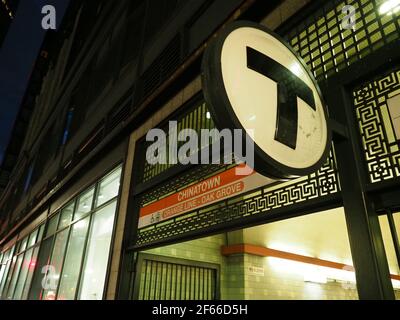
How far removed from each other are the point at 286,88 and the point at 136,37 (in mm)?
6501

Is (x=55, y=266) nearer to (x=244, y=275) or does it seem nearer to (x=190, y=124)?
(x=244, y=275)

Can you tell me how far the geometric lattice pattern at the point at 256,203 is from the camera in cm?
250

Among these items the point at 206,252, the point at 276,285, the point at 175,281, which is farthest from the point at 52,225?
the point at 276,285

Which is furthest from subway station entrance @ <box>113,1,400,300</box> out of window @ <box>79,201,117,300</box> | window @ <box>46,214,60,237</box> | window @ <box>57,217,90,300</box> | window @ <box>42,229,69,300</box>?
window @ <box>46,214,60,237</box>

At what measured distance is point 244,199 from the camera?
3199 millimetres

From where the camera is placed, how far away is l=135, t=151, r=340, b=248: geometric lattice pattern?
2.50 meters

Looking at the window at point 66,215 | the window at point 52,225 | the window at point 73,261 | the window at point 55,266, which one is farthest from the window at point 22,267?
the window at point 73,261

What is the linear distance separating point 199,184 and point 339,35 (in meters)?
2.12

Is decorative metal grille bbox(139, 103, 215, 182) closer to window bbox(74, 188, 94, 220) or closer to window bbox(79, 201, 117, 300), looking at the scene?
window bbox(79, 201, 117, 300)

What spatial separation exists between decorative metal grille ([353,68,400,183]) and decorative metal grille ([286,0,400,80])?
1.01ft

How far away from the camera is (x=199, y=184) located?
385 centimetres

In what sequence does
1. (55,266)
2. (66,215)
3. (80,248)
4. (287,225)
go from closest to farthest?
(80,248) → (287,225) → (55,266) → (66,215)
